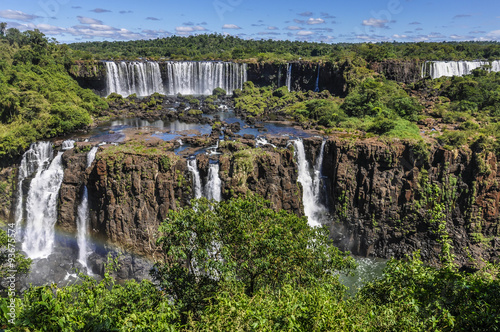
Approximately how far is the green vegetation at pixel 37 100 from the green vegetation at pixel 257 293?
1001 inches

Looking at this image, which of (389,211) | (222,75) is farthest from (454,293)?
(222,75)

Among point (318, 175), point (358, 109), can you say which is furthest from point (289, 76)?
point (318, 175)

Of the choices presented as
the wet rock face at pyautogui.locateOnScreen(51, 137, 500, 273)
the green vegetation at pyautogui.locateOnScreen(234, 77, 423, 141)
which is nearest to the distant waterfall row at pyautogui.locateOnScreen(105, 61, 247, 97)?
the green vegetation at pyautogui.locateOnScreen(234, 77, 423, 141)

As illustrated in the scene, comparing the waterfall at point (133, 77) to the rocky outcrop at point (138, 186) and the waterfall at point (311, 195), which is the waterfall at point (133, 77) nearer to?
the rocky outcrop at point (138, 186)

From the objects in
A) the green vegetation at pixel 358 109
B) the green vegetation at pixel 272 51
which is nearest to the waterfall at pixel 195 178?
the green vegetation at pixel 358 109

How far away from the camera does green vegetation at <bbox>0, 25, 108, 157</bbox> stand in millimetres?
33906

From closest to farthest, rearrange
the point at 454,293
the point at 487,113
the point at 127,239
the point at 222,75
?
the point at 454,293 → the point at 127,239 → the point at 487,113 → the point at 222,75

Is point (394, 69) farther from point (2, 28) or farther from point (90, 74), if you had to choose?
point (2, 28)

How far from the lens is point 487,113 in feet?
141

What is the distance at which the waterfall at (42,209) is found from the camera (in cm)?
2914

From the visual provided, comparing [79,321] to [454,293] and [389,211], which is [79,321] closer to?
[454,293]

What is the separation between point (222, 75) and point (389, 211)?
4305 centimetres

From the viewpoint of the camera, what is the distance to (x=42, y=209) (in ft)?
96.8

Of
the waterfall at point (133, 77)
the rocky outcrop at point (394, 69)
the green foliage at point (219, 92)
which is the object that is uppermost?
the rocky outcrop at point (394, 69)
